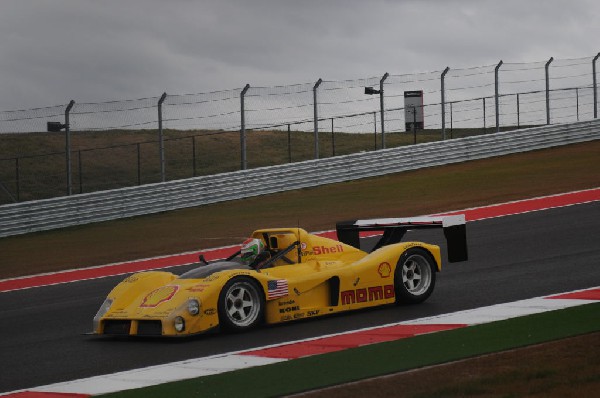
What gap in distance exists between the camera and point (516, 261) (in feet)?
53.3

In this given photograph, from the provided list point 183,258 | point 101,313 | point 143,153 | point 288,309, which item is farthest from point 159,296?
point 143,153

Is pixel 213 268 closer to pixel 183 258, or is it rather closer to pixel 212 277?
pixel 212 277

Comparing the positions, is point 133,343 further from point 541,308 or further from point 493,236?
point 493,236

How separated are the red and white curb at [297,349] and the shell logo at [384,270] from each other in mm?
1080

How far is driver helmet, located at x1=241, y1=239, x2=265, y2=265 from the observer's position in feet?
42.0

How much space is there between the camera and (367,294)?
12.9 metres

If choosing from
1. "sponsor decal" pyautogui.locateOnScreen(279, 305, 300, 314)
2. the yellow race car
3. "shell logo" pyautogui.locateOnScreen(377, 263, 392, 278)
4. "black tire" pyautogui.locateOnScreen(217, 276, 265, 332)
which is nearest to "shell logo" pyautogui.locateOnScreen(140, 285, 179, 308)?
the yellow race car

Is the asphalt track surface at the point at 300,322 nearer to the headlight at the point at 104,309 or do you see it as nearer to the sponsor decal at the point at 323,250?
the headlight at the point at 104,309

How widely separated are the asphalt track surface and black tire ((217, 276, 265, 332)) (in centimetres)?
13

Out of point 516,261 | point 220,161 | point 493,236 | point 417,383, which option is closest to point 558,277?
point 516,261

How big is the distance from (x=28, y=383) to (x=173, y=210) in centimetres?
1931

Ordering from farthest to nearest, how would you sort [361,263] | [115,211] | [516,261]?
1. [115,211]
2. [516,261]
3. [361,263]

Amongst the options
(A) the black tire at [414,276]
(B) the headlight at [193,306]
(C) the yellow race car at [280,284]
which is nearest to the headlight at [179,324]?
(C) the yellow race car at [280,284]

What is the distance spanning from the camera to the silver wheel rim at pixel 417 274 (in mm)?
13367
